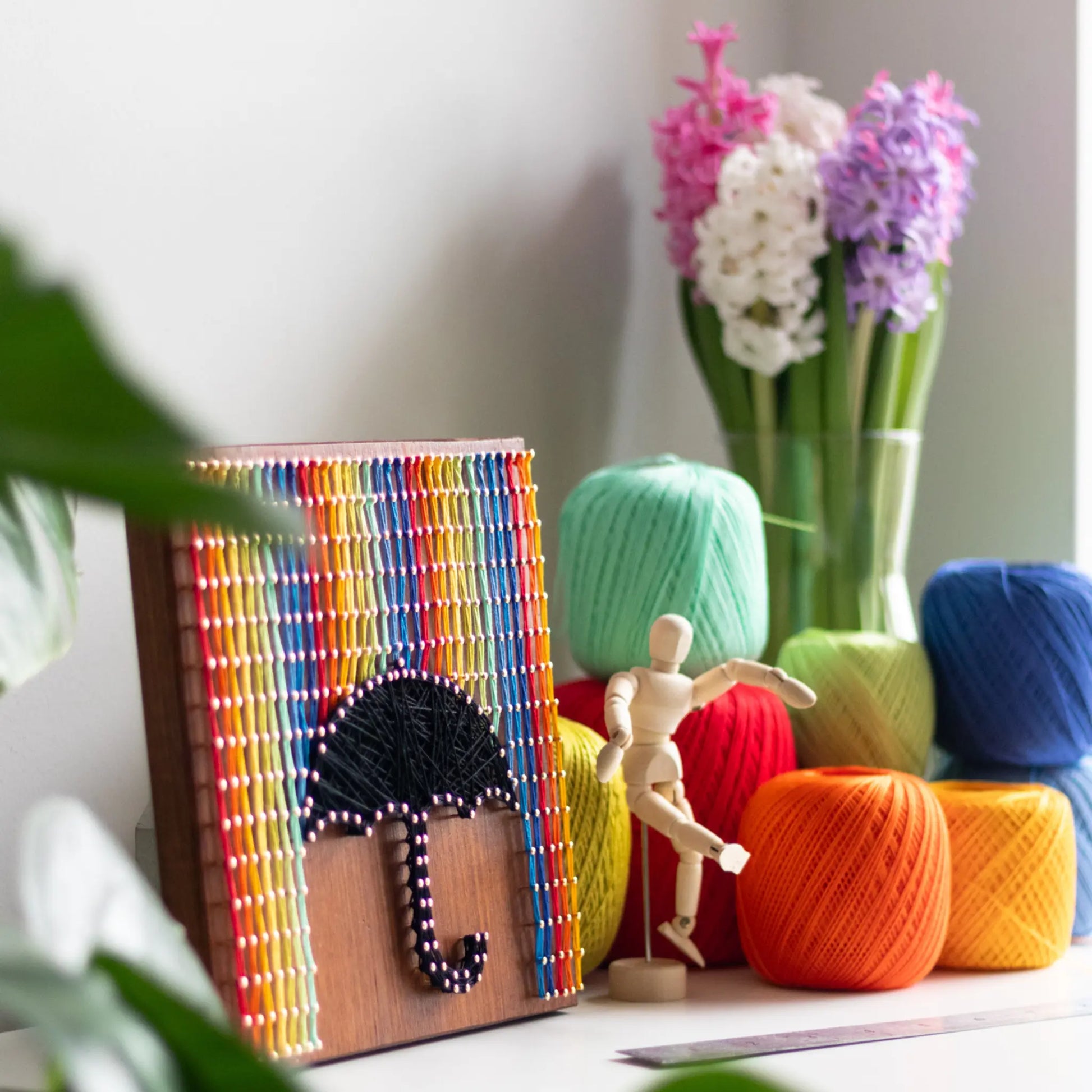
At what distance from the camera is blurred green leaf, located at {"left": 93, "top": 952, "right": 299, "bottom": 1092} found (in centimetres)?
15

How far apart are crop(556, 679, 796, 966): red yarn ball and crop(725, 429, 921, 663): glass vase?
0.47ft

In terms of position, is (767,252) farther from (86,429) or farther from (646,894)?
(86,429)

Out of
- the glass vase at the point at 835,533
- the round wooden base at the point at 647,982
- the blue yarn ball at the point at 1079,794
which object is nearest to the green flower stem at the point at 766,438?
the glass vase at the point at 835,533

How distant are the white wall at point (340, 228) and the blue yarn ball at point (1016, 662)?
0.26 metres

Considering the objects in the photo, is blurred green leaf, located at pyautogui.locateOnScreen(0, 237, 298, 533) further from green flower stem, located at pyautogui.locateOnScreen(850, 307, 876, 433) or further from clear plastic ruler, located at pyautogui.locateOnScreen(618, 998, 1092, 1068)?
green flower stem, located at pyautogui.locateOnScreen(850, 307, 876, 433)

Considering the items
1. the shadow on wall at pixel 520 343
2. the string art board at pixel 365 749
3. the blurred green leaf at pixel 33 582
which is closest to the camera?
the blurred green leaf at pixel 33 582

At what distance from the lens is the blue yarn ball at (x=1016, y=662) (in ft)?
2.63

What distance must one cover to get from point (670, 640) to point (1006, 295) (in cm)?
49

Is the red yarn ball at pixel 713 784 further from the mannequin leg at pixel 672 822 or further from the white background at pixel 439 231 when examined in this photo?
the white background at pixel 439 231

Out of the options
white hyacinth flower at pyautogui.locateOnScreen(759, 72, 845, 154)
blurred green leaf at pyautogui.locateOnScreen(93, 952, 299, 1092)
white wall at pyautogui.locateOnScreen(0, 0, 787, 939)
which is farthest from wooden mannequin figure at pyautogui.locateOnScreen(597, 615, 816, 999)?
blurred green leaf at pyautogui.locateOnScreen(93, 952, 299, 1092)

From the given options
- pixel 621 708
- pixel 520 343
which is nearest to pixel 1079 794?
pixel 621 708

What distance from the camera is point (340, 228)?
820 mm

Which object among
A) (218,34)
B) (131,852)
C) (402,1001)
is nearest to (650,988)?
(402,1001)

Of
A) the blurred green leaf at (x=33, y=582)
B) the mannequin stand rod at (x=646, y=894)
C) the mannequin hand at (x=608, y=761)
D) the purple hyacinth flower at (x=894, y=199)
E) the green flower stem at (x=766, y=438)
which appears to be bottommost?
the mannequin stand rod at (x=646, y=894)
